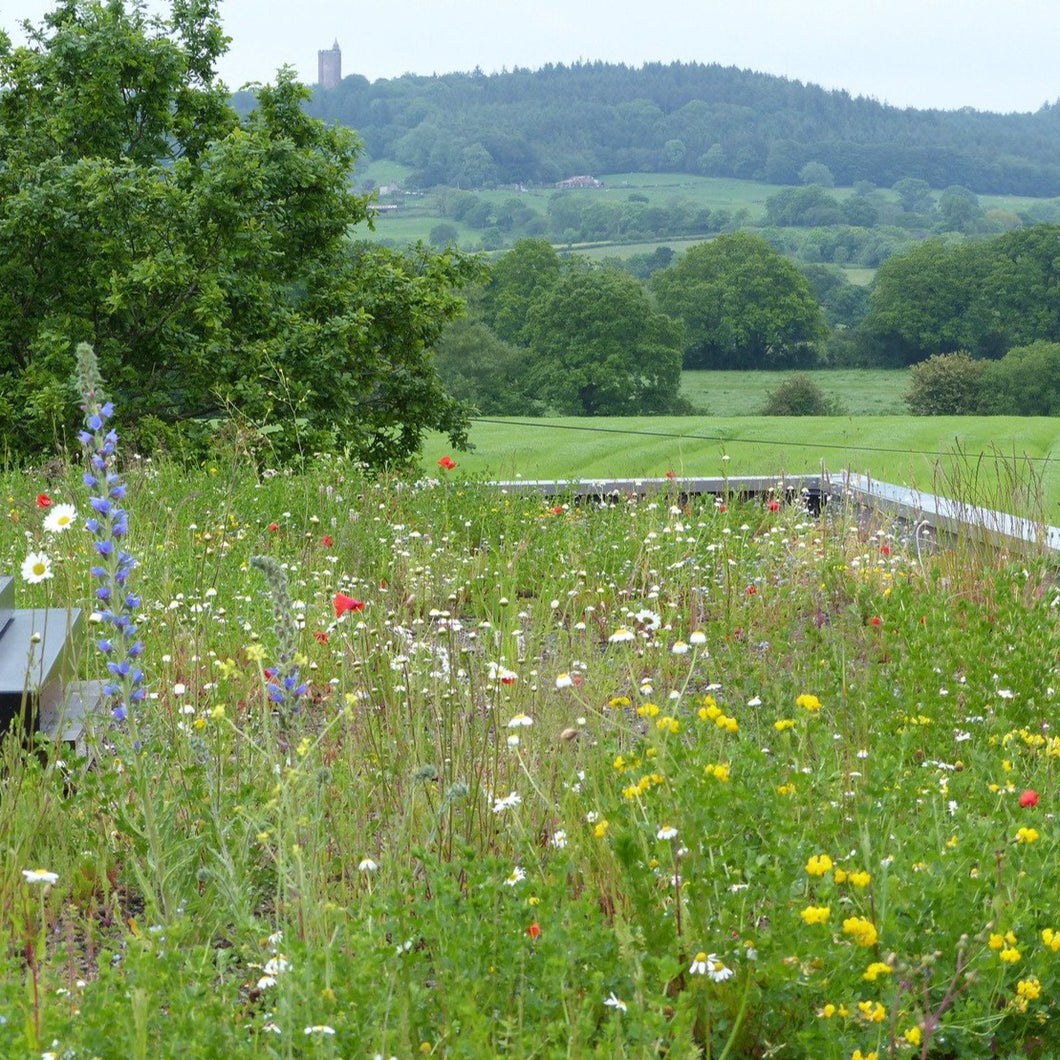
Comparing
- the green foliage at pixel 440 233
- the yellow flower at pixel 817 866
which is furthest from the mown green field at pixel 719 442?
the green foliage at pixel 440 233

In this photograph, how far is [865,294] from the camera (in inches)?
2709

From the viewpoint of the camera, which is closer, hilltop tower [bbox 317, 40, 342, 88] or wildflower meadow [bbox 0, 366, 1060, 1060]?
wildflower meadow [bbox 0, 366, 1060, 1060]

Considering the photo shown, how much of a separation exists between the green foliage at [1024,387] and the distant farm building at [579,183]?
74618mm

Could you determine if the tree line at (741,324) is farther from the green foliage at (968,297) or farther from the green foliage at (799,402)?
the green foliage at (799,402)

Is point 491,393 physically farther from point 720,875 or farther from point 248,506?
point 720,875

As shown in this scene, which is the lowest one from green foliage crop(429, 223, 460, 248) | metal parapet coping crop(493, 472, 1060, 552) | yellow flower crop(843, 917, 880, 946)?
yellow flower crop(843, 917, 880, 946)

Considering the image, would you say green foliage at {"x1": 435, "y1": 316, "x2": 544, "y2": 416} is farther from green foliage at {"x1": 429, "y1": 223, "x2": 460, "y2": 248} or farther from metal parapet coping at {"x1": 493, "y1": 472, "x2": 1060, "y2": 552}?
metal parapet coping at {"x1": 493, "y1": 472, "x2": 1060, "y2": 552}

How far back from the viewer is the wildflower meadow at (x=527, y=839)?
1.90 meters

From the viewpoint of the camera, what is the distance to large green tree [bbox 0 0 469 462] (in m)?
12.6

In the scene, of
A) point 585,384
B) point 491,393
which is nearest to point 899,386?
point 585,384

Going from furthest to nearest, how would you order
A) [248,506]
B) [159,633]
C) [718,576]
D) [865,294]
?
[865,294], [248,506], [718,576], [159,633]

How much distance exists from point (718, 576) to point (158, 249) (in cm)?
859

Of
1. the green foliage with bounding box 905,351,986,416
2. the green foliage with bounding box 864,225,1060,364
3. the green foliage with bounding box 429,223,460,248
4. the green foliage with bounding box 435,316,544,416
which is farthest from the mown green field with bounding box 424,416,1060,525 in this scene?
the green foliage with bounding box 429,223,460,248

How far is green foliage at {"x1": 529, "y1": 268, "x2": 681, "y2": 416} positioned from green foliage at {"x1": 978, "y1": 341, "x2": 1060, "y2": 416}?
12.3 metres
